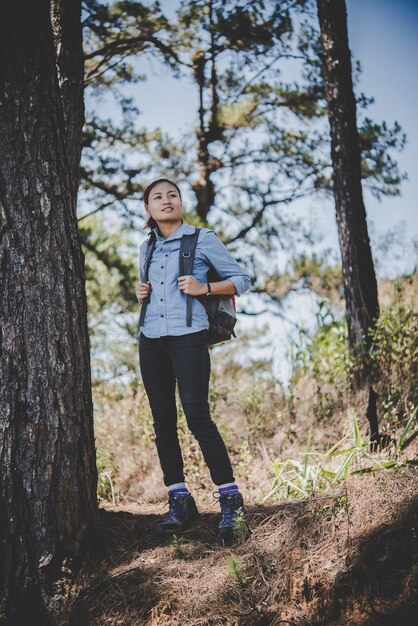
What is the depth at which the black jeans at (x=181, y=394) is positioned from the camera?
3082mm

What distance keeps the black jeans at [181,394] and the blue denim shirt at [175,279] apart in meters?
0.06

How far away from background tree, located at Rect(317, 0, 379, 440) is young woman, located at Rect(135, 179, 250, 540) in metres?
2.33

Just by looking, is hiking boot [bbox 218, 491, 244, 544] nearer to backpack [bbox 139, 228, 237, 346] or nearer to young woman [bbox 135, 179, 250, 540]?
young woman [bbox 135, 179, 250, 540]

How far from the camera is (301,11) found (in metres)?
7.07

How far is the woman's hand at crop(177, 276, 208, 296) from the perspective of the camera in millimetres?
3111

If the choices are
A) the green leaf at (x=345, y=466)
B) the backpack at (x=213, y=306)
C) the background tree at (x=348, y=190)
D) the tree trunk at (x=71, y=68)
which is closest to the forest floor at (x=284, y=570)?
the green leaf at (x=345, y=466)

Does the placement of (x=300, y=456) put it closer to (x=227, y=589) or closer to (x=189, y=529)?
(x=189, y=529)

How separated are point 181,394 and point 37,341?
821mm

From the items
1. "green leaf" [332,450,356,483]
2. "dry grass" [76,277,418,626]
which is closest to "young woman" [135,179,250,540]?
"dry grass" [76,277,418,626]

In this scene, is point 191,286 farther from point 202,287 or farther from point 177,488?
point 177,488

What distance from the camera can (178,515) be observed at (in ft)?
10.5

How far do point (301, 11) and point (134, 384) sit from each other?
5.03 metres

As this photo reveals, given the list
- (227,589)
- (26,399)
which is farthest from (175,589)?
(26,399)

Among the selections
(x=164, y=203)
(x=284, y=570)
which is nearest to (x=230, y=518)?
(x=284, y=570)
